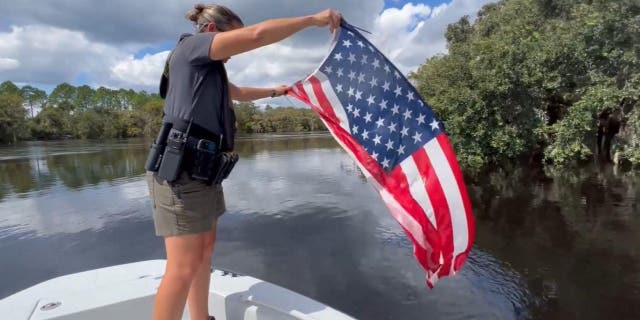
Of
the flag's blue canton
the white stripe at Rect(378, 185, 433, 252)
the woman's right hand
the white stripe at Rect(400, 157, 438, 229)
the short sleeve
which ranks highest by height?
the woman's right hand

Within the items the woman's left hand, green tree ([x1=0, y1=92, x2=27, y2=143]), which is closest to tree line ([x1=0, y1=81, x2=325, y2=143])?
green tree ([x1=0, y1=92, x2=27, y2=143])

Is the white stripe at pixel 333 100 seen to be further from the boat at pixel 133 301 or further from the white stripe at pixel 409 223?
the boat at pixel 133 301

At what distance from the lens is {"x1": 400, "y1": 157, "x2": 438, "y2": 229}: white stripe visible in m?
2.27

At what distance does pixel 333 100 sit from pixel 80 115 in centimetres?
8733

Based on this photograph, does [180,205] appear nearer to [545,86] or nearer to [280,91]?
[280,91]

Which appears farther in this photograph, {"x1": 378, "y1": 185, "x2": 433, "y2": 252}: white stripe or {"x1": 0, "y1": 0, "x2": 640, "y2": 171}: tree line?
{"x1": 0, "y1": 0, "x2": 640, "y2": 171}: tree line

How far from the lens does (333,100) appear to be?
2.53 metres

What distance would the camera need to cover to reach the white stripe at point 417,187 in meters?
2.27

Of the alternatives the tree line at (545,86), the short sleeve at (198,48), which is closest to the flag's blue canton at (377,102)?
the short sleeve at (198,48)

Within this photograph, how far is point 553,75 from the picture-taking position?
13.8 metres

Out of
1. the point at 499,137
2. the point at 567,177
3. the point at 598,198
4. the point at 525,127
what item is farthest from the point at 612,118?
the point at 598,198

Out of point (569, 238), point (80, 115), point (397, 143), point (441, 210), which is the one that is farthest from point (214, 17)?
point (80, 115)

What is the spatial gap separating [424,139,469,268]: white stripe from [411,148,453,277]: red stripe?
18mm

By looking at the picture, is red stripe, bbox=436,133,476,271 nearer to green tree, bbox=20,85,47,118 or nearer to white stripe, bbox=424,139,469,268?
white stripe, bbox=424,139,469,268
